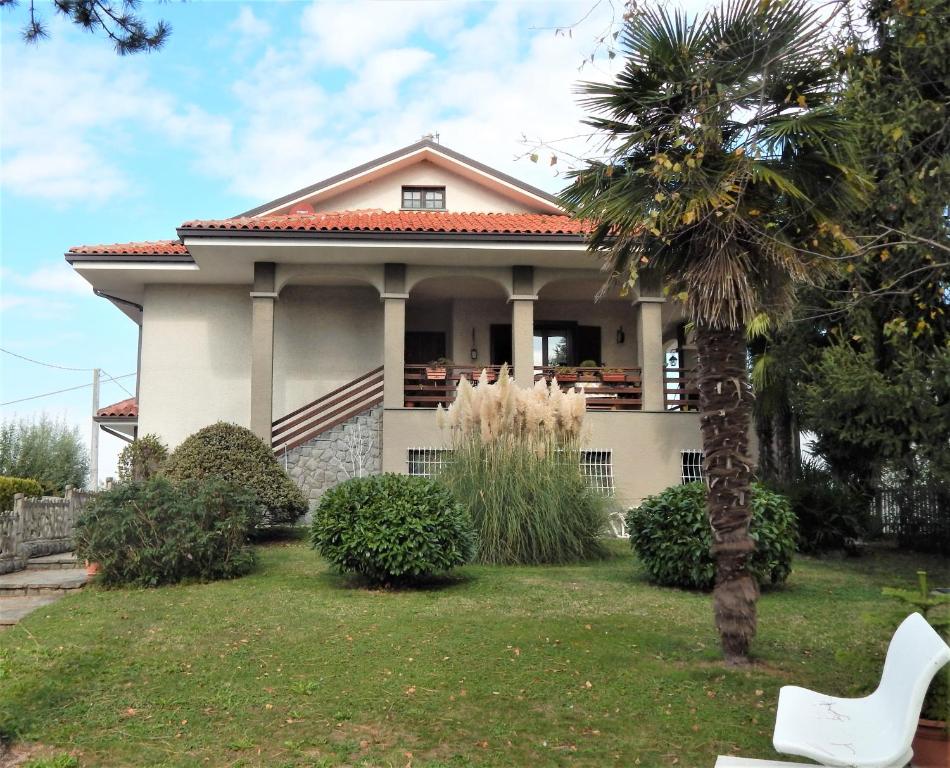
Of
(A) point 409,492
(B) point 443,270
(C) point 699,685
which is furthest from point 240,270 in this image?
(C) point 699,685

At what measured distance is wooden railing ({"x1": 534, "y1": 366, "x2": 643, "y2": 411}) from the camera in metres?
17.3

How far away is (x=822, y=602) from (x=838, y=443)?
5.91 meters

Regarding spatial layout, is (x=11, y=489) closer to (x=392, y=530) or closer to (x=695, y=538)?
(x=392, y=530)

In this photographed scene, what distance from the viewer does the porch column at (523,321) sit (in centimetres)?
1694

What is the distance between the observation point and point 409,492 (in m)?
9.73

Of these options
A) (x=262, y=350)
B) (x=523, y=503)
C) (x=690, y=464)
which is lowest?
(x=523, y=503)

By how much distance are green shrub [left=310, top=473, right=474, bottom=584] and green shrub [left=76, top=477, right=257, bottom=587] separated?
1292mm

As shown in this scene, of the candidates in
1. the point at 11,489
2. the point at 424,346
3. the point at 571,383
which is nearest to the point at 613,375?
the point at 571,383

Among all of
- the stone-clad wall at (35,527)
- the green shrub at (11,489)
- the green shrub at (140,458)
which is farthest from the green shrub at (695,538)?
the green shrub at (11,489)

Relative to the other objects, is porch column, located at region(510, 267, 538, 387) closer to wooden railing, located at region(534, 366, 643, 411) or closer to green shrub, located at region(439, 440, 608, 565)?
wooden railing, located at region(534, 366, 643, 411)

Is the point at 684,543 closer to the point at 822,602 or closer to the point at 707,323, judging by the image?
the point at 822,602

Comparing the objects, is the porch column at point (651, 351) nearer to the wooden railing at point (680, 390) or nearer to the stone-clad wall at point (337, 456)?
the wooden railing at point (680, 390)

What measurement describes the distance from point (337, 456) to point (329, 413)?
1.25 metres

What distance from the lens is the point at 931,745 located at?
440 centimetres
